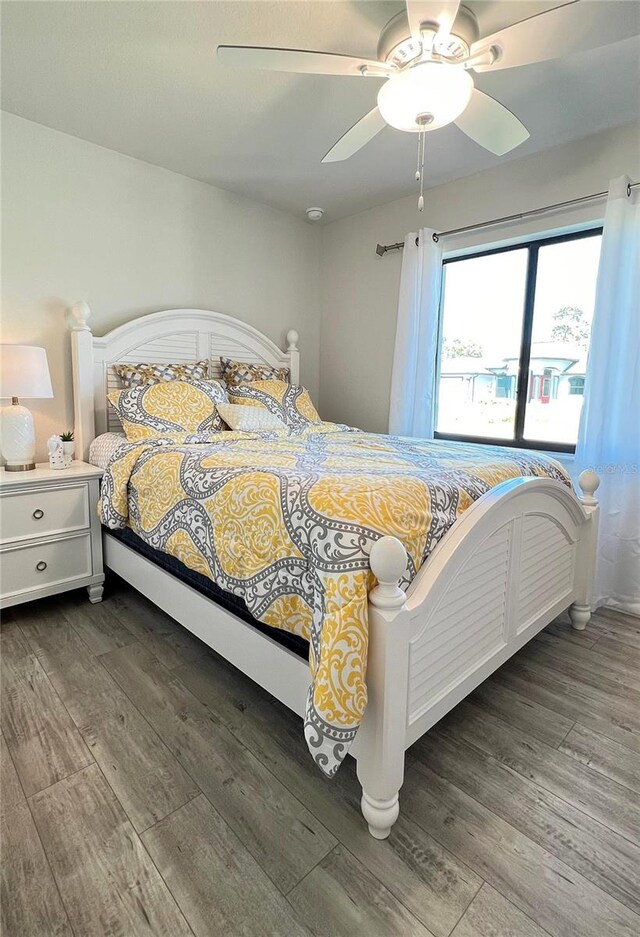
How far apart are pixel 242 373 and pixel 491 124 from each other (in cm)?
187

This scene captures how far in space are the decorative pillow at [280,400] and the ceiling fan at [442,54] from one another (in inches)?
60.5

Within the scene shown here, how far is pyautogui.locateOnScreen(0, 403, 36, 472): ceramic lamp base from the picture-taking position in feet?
7.23

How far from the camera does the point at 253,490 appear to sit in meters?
1.42

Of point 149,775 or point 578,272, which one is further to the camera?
point 578,272

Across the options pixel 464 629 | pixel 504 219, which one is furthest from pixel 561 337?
pixel 464 629

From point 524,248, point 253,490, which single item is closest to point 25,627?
point 253,490

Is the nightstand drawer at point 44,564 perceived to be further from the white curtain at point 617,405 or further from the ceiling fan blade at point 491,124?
the white curtain at point 617,405

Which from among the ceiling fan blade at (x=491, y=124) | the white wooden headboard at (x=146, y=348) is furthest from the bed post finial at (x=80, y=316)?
the ceiling fan blade at (x=491, y=124)

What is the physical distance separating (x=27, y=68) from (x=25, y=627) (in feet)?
8.09

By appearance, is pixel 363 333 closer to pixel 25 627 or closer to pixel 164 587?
pixel 164 587

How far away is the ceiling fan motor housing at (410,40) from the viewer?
149 centimetres

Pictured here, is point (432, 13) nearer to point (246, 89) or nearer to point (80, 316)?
point (246, 89)

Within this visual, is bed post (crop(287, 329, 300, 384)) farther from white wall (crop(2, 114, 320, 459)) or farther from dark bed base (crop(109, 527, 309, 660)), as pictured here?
dark bed base (crop(109, 527, 309, 660))

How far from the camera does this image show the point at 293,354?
355 cm
